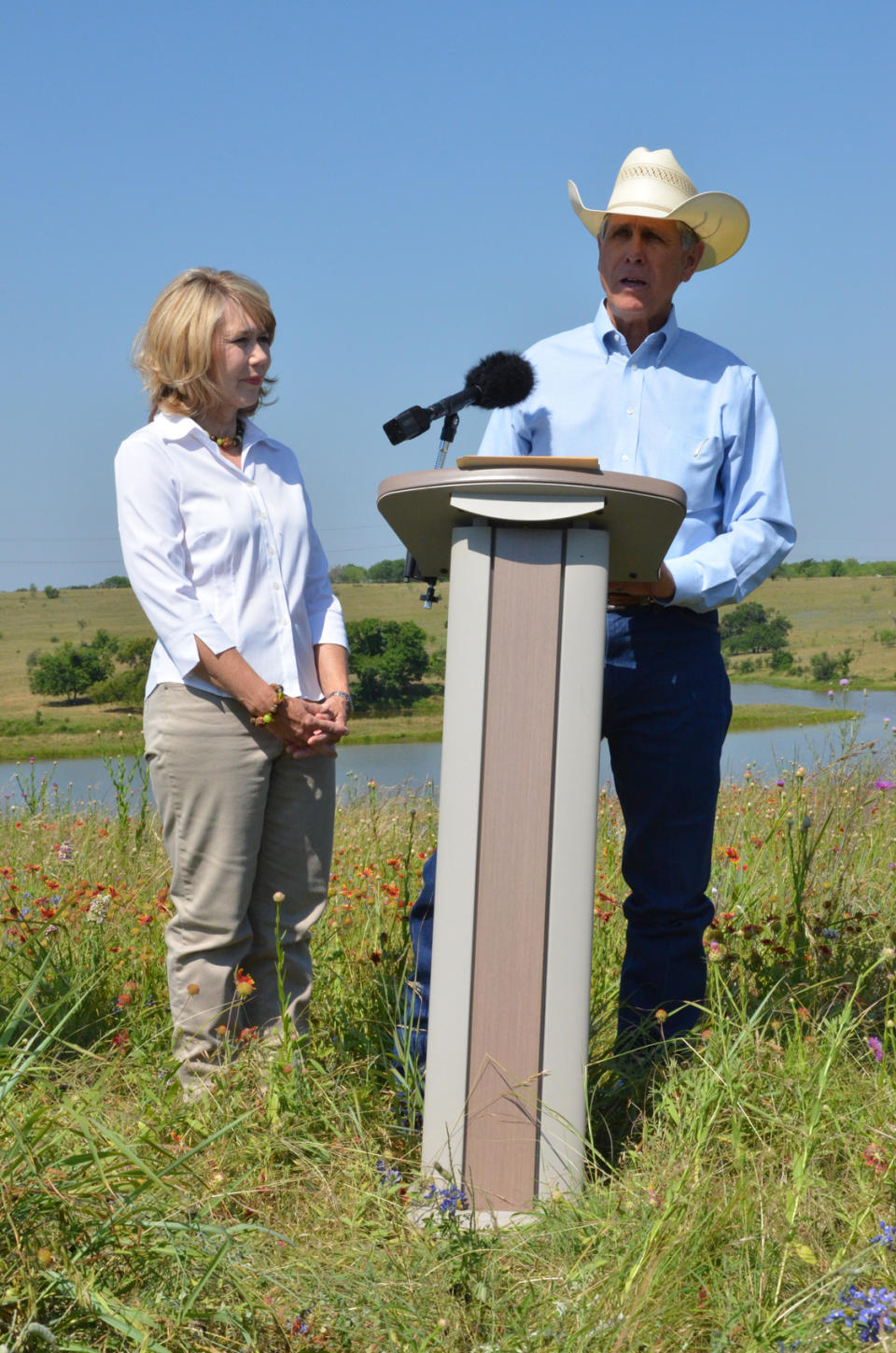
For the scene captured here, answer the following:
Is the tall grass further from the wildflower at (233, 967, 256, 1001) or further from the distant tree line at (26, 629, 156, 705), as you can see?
the distant tree line at (26, 629, 156, 705)

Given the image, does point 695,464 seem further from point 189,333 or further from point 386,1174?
point 386,1174

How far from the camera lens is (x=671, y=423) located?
3.07 meters

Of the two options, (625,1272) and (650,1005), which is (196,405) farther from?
(625,1272)

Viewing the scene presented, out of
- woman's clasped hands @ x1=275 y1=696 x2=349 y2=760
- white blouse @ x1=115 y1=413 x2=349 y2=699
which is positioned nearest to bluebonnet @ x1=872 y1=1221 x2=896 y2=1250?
woman's clasped hands @ x1=275 y1=696 x2=349 y2=760

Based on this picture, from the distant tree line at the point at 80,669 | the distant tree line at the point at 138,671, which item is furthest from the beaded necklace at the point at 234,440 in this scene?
the distant tree line at the point at 80,669

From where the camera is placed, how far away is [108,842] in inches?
207

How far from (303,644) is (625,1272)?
1.74m

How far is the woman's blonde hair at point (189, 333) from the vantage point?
9.81ft

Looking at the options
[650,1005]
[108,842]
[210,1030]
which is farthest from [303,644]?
[108,842]

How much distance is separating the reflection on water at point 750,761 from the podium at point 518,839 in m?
2.78

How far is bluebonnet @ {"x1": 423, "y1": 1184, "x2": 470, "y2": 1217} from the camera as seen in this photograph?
215 cm

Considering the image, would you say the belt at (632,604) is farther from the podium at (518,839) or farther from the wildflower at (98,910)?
the wildflower at (98,910)

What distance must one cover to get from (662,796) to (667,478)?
824 mm

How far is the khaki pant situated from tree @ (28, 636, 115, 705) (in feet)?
109
